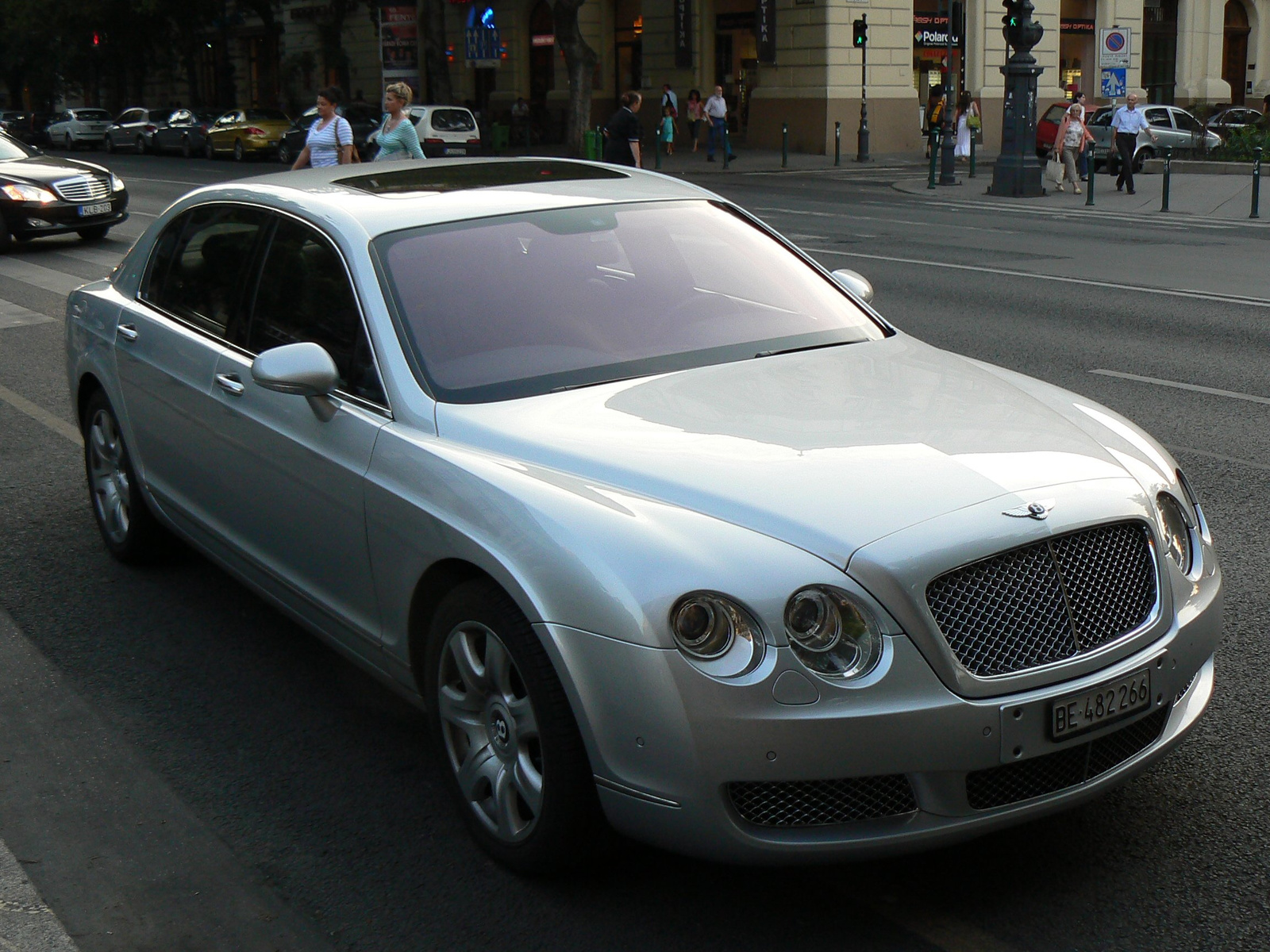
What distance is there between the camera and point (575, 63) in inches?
1420

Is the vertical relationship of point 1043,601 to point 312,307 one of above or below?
below

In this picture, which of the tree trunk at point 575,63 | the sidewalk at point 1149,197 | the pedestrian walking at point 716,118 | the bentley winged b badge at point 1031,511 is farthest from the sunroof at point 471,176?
the tree trunk at point 575,63

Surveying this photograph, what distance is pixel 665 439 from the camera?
11.4 ft

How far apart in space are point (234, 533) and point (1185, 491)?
2.80 meters

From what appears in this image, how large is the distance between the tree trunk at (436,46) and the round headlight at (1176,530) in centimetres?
4026

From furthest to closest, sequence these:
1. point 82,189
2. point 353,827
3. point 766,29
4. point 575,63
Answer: point 766,29 → point 575,63 → point 82,189 → point 353,827

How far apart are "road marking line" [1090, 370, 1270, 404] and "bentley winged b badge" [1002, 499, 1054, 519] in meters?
6.04

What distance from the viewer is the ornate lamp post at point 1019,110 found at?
82.8 ft

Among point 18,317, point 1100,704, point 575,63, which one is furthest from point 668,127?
point 1100,704

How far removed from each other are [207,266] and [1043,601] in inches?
126

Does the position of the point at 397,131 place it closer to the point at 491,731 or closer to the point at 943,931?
the point at 491,731

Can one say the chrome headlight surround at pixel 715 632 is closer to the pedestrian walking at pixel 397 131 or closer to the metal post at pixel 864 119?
the pedestrian walking at pixel 397 131

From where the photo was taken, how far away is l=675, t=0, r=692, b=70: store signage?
41594mm

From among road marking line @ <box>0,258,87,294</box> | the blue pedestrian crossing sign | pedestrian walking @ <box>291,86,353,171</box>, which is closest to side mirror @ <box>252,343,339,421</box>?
road marking line @ <box>0,258,87,294</box>
